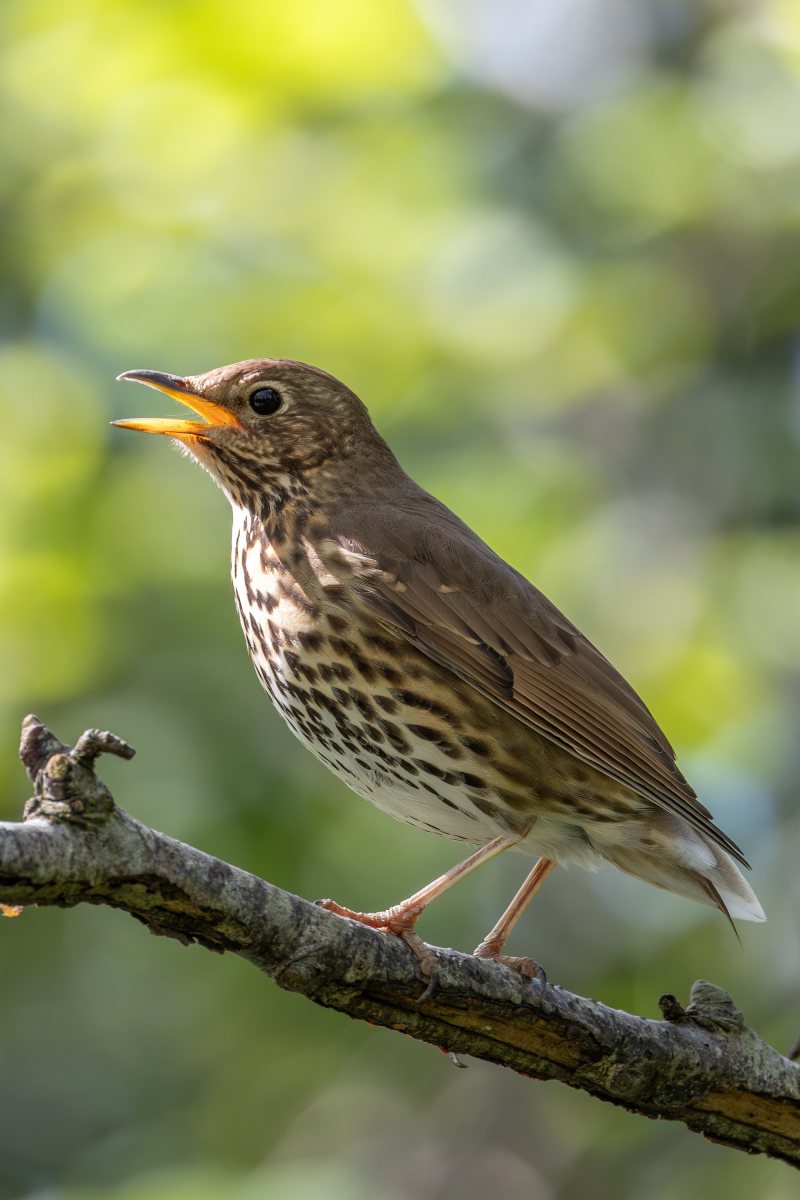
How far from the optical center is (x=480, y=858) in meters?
3.33

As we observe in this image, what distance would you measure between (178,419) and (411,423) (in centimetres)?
177

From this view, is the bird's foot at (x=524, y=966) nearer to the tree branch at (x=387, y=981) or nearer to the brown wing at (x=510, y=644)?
the tree branch at (x=387, y=981)

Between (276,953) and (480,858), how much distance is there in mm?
991

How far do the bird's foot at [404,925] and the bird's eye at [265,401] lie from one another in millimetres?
1583

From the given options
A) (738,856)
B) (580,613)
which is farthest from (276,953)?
(580,613)

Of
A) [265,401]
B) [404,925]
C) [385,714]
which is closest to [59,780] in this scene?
[404,925]

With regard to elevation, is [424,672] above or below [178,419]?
below

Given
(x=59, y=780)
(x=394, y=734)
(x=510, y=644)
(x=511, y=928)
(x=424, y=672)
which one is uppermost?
(x=510, y=644)

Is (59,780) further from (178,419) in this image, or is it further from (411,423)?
(411,423)

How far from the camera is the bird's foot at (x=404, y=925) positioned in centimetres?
277

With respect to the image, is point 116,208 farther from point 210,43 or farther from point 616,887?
point 616,887

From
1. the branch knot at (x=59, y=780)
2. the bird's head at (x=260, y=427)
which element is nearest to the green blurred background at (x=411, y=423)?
the bird's head at (x=260, y=427)

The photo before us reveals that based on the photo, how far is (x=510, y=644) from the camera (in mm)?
3555

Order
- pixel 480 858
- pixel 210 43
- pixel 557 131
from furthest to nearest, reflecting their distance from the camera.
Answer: pixel 557 131
pixel 210 43
pixel 480 858
